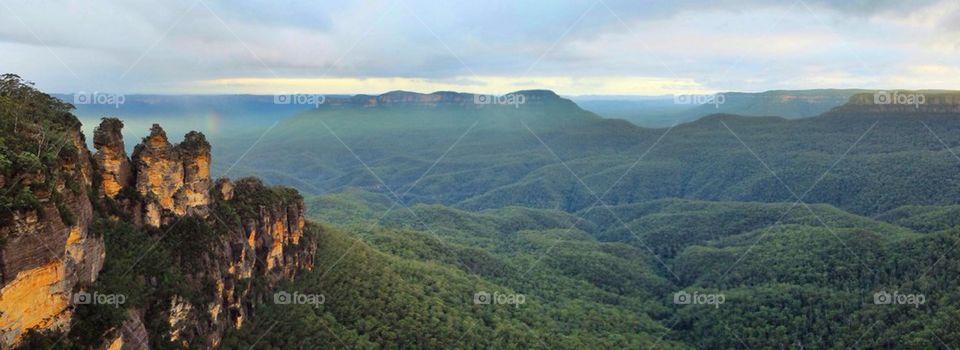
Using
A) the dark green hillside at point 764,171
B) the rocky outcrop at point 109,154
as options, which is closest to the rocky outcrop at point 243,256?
the rocky outcrop at point 109,154

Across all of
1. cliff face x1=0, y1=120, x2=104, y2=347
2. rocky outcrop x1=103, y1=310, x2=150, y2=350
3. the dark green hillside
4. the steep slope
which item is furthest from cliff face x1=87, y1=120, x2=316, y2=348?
the dark green hillside

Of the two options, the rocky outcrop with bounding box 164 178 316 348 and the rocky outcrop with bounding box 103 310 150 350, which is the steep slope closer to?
the rocky outcrop with bounding box 103 310 150 350

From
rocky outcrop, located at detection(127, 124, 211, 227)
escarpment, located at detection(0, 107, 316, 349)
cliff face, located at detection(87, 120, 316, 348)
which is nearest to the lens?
escarpment, located at detection(0, 107, 316, 349)

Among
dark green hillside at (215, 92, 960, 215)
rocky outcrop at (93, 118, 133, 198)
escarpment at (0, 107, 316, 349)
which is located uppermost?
rocky outcrop at (93, 118, 133, 198)

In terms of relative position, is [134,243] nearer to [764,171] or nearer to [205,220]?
[205,220]

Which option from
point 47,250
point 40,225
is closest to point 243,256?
point 47,250

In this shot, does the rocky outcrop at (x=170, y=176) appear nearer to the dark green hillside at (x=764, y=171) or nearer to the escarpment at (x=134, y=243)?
the escarpment at (x=134, y=243)
